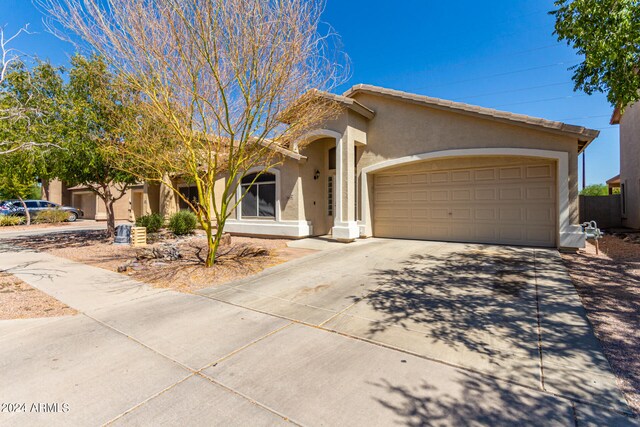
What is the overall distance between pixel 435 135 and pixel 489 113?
1.77 metres

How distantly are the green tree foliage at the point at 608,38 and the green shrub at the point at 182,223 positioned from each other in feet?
47.3

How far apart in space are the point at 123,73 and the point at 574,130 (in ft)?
37.0

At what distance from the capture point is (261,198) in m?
13.8

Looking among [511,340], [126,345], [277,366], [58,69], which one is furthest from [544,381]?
[58,69]

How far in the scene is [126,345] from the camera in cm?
377

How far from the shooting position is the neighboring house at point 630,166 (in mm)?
13284

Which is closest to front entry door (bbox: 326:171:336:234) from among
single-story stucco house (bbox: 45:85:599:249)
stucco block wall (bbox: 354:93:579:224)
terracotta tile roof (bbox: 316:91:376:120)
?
single-story stucco house (bbox: 45:85:599:249)

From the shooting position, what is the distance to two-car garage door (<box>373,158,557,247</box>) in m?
9.72

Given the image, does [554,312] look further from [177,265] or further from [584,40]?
[177,265]

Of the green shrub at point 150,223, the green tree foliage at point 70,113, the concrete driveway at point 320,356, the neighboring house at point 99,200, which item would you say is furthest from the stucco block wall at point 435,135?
the neighboring house at point 99,200

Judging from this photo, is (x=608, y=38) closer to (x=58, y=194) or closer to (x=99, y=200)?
(x=99, y=200)

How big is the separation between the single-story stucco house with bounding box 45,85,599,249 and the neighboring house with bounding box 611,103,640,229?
22.8 feet

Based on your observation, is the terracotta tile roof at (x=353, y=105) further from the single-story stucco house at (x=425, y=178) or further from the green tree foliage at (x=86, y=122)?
the green tree foliage at (x=86, y=122)

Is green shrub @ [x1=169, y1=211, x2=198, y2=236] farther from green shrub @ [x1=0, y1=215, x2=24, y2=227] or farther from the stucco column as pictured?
green shrub @ [x1=0, y1=215, x2=24, y2=227]
